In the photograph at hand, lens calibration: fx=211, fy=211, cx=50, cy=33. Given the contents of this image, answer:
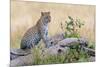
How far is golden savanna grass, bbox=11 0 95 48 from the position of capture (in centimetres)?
237

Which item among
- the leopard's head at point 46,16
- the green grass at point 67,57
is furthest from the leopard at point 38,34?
the green grass at point 67,57

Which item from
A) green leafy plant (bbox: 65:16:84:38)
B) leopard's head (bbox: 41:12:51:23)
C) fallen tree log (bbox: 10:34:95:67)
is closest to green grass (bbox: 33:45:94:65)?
fallen tree log (bbox: 10:34:95:67)

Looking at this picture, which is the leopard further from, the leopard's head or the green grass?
the green grass

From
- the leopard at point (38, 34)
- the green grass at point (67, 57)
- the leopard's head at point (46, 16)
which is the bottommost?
the green grass at point (67, 57)

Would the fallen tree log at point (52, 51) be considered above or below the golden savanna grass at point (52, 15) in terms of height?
below

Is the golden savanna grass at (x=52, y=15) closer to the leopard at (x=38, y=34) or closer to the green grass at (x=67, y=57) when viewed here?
the leopard at (x=38, y=34)

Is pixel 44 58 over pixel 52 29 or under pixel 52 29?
under

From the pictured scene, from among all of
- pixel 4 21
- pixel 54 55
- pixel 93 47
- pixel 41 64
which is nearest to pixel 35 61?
pixel 41 64

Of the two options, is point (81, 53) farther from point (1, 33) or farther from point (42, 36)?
point (1, 33)

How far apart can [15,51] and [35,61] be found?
269mm

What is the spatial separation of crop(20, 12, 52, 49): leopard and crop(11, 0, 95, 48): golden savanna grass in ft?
0.14

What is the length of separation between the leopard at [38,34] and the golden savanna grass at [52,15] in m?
0.04

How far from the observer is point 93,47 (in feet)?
9.07

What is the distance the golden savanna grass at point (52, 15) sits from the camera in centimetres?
237
